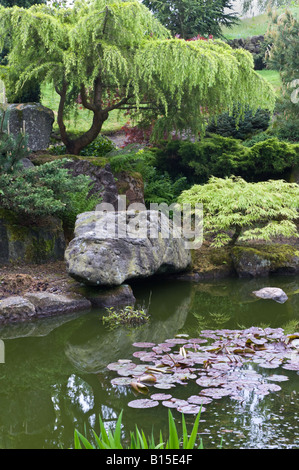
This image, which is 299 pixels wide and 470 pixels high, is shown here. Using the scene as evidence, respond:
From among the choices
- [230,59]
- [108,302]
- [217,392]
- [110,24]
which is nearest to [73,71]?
[110,24]

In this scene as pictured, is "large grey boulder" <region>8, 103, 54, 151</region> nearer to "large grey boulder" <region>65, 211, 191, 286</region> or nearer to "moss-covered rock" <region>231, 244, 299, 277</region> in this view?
"large grey boulder" <region>65, 211, 191, 286</region>

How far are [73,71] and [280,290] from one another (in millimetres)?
5306

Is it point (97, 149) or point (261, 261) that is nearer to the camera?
point (261, 261)

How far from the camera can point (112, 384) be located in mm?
4012

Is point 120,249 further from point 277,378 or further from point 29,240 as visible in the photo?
point 277,378

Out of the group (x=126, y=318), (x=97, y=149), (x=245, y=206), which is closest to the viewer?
(x=126, y=318)

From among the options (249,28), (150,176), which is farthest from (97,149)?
(249,28)

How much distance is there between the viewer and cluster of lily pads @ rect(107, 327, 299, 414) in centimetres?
372

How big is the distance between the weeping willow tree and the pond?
13.5 ft

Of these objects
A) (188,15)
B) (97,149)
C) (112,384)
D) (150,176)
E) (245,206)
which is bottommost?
(112,384)

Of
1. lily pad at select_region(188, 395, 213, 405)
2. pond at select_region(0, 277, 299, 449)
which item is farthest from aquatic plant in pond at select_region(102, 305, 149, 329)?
lily pad at select_region(188, 395, 213, 405)

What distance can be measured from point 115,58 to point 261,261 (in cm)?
430

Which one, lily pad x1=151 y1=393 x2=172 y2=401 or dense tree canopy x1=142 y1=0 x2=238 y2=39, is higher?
dense tree canopy x1=142 y1=0 x2=238 y2=39

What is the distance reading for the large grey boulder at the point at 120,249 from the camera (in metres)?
6.29
